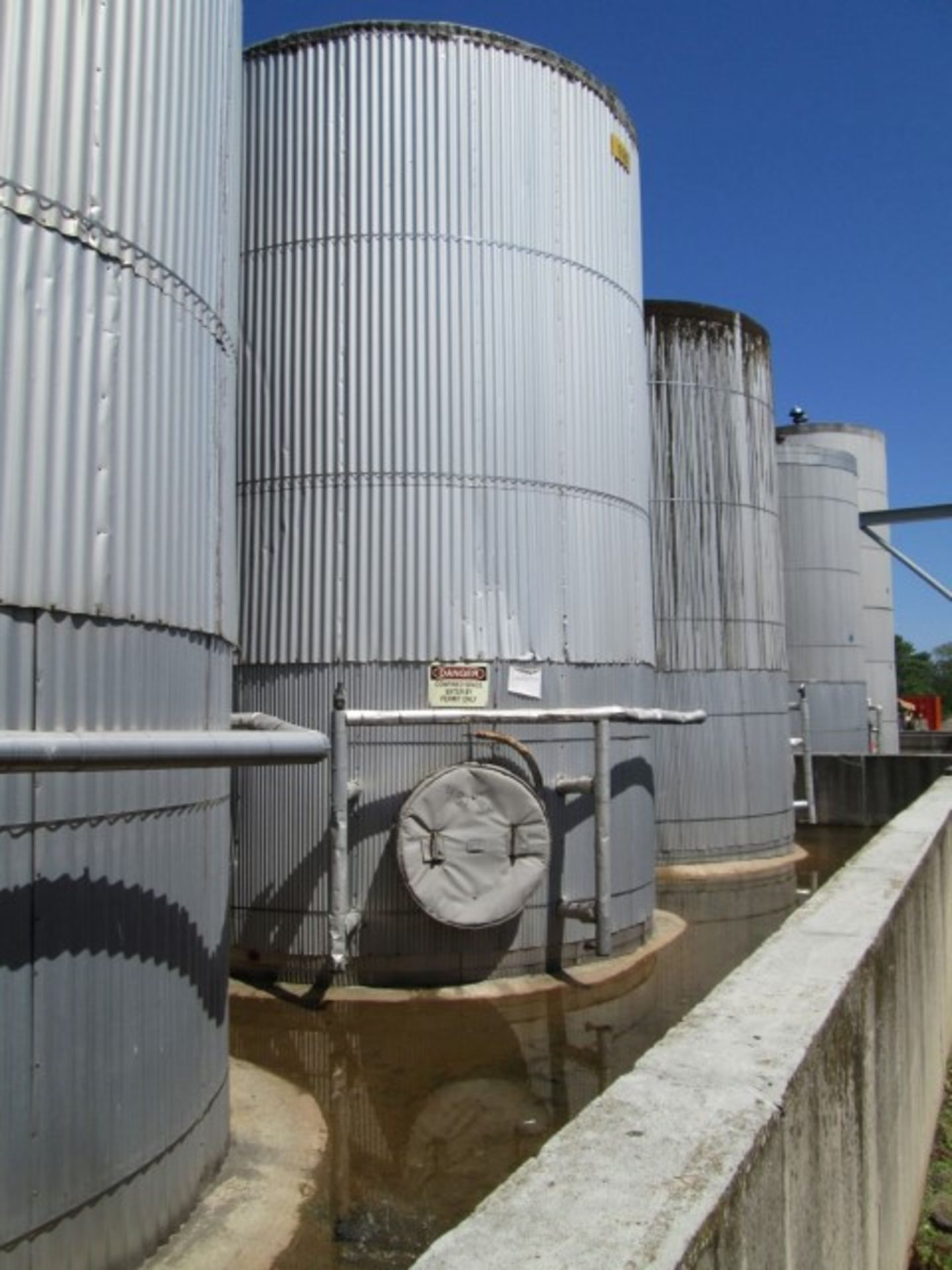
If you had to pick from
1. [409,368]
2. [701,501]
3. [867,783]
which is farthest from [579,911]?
[867,783]

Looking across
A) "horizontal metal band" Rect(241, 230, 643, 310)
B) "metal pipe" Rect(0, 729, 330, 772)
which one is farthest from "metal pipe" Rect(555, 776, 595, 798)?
"metal pipe" Rect(0, 729, 330, 772)

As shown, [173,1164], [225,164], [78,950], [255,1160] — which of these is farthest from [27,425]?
[255,1160]

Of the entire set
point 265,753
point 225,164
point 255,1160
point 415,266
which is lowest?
point 255,1160

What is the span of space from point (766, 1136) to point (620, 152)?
1205 centimetres

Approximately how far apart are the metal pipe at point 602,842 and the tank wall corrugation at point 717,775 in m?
6.55

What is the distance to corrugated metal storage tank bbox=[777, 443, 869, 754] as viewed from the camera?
2531 centimetres

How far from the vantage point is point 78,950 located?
4680 mm

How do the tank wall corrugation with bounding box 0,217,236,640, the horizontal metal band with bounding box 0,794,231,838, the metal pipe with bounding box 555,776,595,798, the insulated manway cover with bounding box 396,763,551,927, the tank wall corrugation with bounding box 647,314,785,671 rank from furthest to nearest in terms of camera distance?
the tank wall corrugation with bounding box 647,314,785,671 → the metal pipe with bounding box 555,776,595,798 → the insulated manway cover with bounding box 396,763,551,927 → the tank wall corrugation with bounding box 0,217,236,640 → the horizontal metal band with bounding box 0,794,231,838

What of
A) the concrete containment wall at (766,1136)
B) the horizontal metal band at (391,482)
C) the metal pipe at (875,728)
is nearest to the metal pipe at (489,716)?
the horizontal metal band at (391,482)

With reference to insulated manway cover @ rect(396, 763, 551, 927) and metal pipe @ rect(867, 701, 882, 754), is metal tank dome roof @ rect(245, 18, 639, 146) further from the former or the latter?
metal pipe @ rect(867, 701, 882, 754)

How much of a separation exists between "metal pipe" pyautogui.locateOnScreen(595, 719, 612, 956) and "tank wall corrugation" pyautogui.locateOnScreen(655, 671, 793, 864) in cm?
655

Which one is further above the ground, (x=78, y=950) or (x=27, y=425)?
(x=27, y=425)

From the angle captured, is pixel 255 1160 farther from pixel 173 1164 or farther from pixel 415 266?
pixel 415 266

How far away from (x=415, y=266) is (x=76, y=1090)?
8586 millimetres
